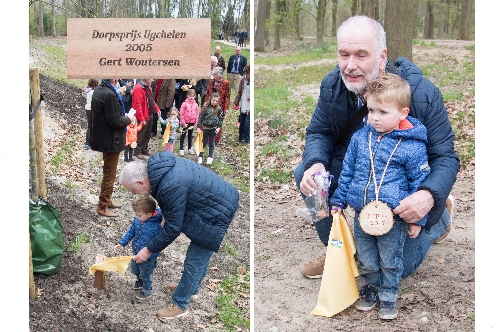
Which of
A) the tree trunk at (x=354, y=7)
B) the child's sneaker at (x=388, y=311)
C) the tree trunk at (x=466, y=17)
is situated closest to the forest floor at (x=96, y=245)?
the child's sneaker at (x=388, y=311)

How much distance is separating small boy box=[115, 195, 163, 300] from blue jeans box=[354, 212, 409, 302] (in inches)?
52.9

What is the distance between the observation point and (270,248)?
4.63 m

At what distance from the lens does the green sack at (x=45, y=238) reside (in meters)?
3.85

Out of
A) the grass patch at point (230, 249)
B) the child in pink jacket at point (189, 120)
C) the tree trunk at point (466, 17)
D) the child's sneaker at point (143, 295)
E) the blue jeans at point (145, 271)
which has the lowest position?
the child's sneaker at point (143, 295)

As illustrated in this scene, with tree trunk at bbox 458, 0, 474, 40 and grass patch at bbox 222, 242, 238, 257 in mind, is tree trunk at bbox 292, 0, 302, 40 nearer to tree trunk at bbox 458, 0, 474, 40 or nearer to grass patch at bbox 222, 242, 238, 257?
tree trunk at bbox 458, 0, 474, 40

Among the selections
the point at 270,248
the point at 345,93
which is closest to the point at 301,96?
the point at 270,248

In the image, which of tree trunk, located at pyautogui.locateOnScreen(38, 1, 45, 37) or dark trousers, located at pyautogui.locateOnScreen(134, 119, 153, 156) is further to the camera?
dark trousers, located at pyautogui.locateOnScreen(134, 119, 153, 156)

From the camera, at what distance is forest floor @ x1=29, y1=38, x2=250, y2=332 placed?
376cm

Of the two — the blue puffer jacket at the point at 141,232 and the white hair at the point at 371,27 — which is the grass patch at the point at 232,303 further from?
the white hair at the point at 371,27

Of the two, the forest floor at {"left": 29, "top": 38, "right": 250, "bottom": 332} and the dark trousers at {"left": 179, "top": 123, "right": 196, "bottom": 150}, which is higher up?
the dark trousers at {"left": 179, "top": 123, "right": 196, "bottom": 150}

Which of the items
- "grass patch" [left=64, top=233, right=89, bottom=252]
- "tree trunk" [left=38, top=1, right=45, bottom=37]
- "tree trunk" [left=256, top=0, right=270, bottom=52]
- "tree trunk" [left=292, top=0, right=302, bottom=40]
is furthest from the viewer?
"tree trunk" [left=292, top=0, right=302, bottom=40]

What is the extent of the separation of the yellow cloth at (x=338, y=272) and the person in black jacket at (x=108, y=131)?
1.56 metres

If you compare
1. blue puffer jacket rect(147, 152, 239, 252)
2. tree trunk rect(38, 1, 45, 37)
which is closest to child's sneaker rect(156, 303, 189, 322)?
blue puffer jacket rect(147, 152, 239, 252)

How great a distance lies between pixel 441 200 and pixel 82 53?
7.92ft
